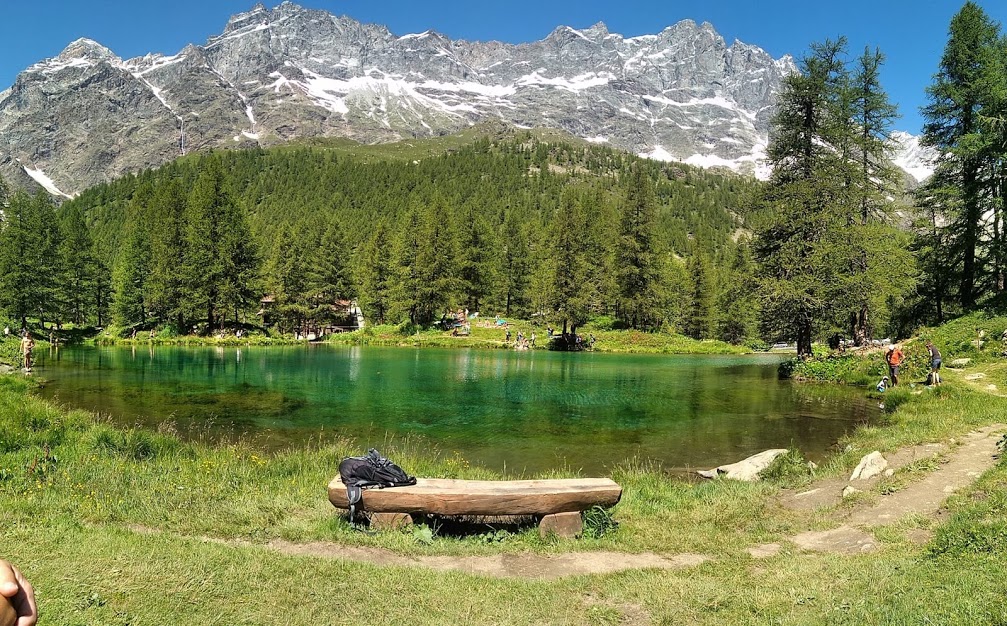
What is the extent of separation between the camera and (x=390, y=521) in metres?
8.48

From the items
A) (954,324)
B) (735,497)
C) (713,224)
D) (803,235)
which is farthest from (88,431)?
(713,224)

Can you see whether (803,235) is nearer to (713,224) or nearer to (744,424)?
(744,424)

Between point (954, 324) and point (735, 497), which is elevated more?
point (954, 324)

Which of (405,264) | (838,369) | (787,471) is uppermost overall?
(405,264)

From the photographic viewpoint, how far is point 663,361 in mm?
47969

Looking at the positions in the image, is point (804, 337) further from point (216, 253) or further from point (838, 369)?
point (216, 253)

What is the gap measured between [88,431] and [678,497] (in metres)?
14.8

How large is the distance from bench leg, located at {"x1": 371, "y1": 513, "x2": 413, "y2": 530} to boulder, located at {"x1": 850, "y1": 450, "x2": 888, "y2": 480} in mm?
9320

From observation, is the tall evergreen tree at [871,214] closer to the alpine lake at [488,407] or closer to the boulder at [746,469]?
the alpine lake at [488,407]

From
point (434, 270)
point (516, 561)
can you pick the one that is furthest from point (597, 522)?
point (434, 270)

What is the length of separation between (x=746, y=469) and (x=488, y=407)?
1187 centimetres

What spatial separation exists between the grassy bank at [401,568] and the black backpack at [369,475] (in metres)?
0.66

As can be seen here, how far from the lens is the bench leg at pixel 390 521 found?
845cm

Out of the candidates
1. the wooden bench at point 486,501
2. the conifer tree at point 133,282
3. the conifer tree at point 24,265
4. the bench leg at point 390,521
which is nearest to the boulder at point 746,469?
the wooden bench at point 486,501
